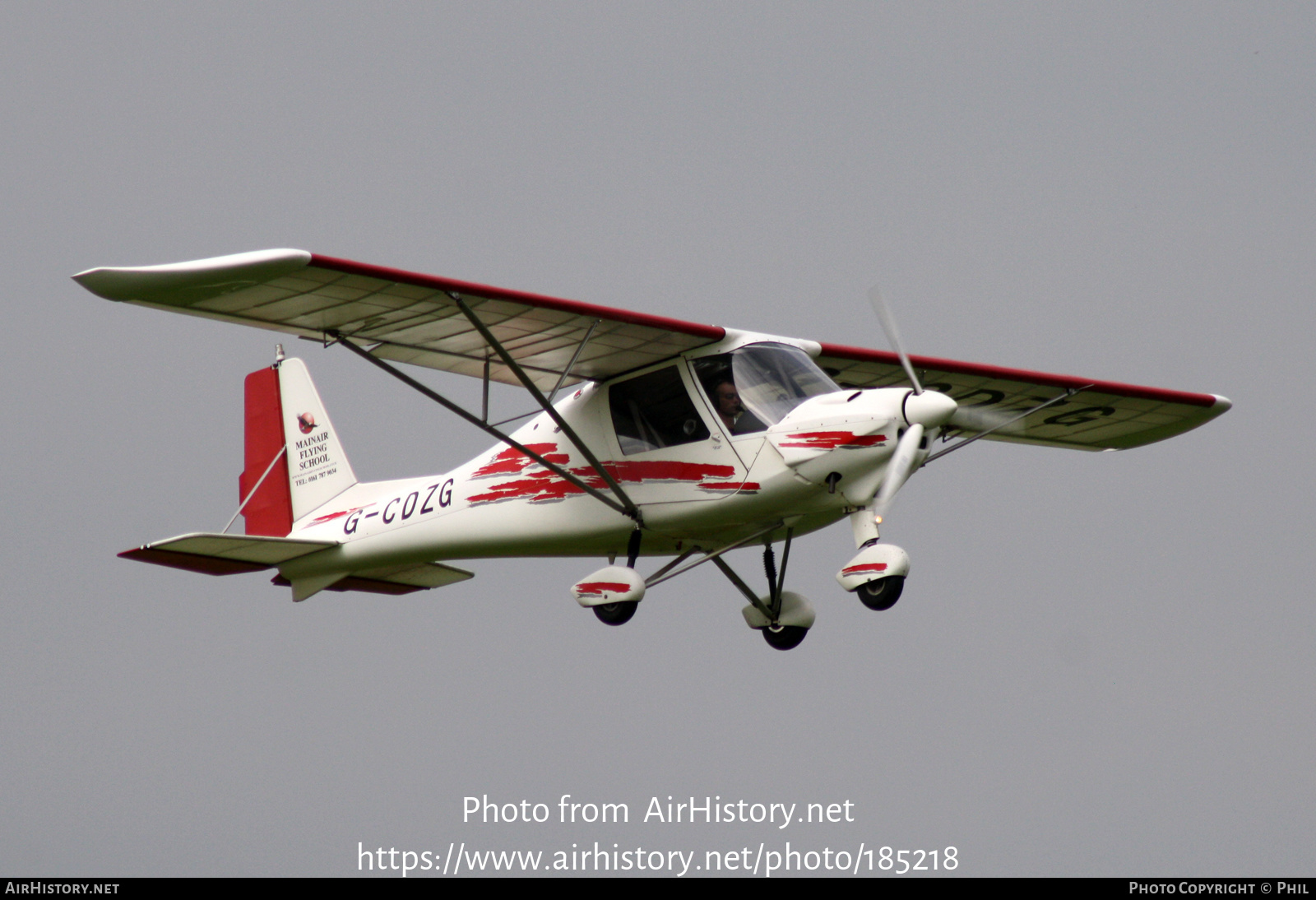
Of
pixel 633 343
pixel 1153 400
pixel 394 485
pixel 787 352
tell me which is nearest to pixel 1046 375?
pixel 1153 400

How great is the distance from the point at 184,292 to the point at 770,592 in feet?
20.9

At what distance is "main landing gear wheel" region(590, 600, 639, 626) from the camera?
14.8 meters

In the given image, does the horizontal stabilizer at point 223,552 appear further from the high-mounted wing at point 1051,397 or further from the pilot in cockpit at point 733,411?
the high-mounted wing at point 1051,397

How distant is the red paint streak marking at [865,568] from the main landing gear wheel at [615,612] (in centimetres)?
219

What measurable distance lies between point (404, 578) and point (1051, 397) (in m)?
6.96

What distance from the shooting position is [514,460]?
16031mm

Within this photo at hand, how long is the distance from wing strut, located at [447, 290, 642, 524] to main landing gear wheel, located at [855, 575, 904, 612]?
2489 mm

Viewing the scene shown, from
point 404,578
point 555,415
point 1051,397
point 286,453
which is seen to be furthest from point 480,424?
point 1051,397

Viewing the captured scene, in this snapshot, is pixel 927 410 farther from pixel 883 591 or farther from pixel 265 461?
pixel 265 461

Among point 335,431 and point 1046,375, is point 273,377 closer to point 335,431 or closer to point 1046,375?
point 335,431

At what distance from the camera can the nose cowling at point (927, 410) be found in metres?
13.5

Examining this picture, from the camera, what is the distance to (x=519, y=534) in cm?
1582

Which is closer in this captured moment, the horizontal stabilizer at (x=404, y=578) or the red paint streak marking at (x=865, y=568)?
the red paint streak marking at (x=865, y=568)

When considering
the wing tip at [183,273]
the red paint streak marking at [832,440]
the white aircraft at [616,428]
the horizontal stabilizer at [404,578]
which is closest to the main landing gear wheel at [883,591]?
the white aircraft at [616,428]
